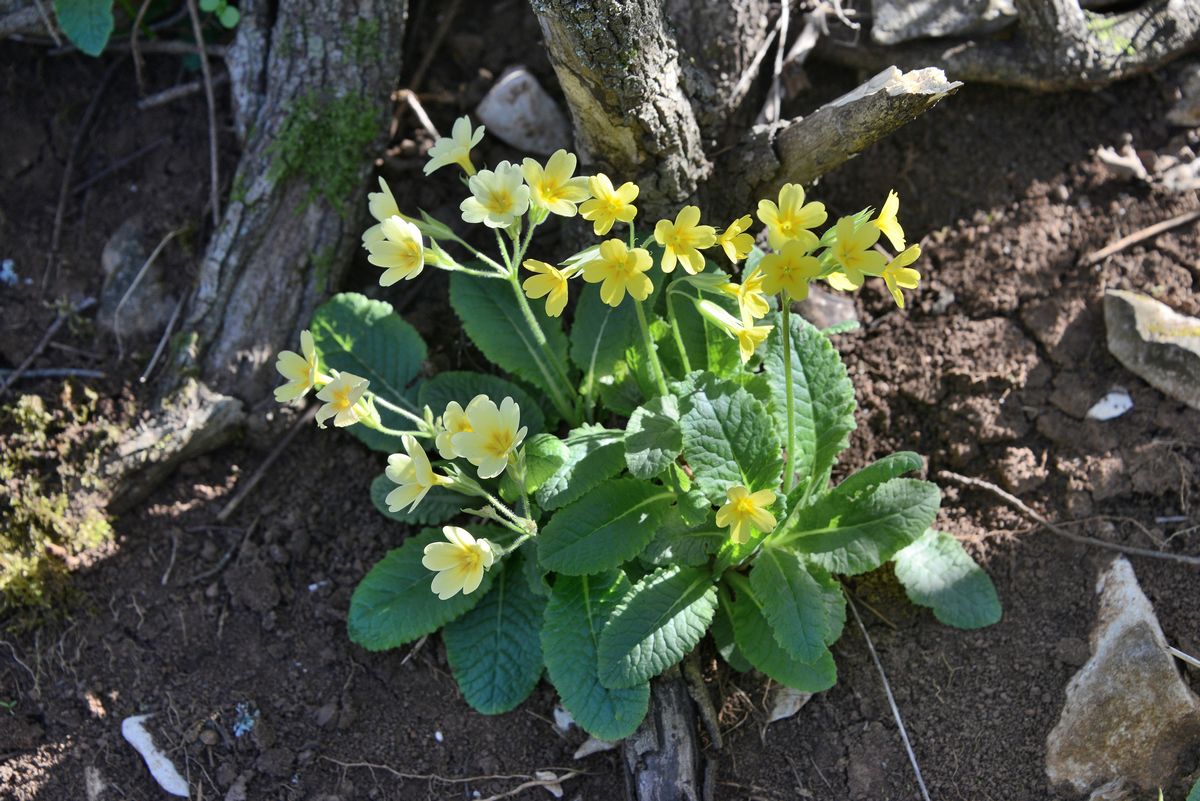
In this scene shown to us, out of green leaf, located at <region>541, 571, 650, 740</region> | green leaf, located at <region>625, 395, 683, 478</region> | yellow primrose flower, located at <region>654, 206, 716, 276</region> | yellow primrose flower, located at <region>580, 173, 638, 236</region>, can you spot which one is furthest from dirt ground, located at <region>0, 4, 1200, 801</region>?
yellow primrose flower, located at <region>580, 173, 638, 236</region>

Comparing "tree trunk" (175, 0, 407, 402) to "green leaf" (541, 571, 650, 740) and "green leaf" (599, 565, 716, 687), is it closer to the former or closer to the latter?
"green leaf" (541, 571, 650, 740)

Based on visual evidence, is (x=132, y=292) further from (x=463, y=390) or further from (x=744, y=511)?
(x=744, y=511)

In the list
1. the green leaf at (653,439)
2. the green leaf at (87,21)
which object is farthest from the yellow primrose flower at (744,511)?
the green leaf at (87,21)

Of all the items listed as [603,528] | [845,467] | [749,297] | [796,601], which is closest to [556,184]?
[749,297]

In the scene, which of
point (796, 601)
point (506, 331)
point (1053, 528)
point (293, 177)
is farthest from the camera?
point (293, 177)

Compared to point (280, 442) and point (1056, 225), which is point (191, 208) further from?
point (1056, 225)

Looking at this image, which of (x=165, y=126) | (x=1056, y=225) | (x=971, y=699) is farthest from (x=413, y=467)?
(x=1056, y=225)
